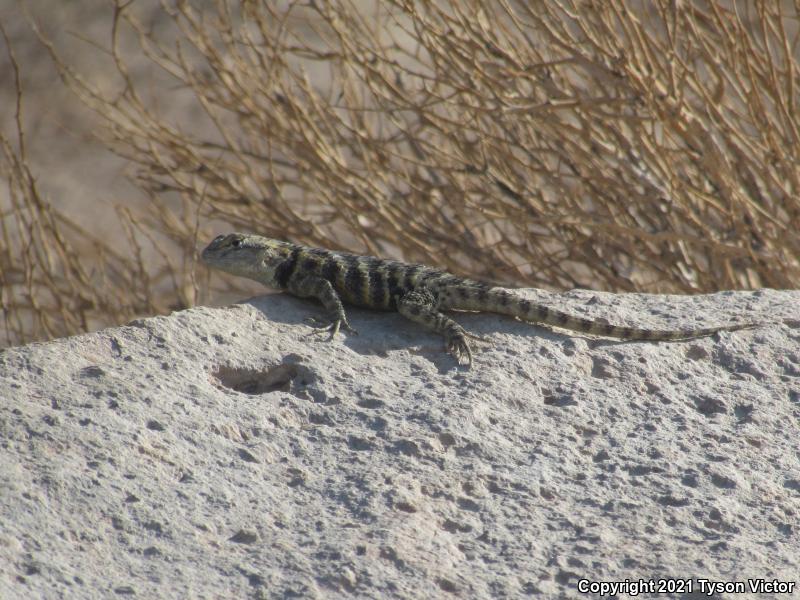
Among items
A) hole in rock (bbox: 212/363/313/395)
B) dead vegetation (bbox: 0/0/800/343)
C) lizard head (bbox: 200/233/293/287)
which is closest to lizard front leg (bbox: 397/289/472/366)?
hole in rock (bbox: 212/363/313/395)

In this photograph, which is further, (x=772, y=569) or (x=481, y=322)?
(x=481, y=322)

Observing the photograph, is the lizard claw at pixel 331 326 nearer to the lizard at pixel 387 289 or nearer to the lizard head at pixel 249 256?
the lizard at pixel 387 289

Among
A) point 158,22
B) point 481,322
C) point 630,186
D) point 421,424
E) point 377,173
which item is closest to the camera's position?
point 421,424

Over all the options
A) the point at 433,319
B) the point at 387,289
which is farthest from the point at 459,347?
the point at 387,289

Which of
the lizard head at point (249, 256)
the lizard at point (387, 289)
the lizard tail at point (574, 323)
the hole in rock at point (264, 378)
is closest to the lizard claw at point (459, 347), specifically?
the lizard at point (387, 289)

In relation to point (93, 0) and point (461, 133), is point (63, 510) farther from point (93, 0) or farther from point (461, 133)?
point (93, 0)

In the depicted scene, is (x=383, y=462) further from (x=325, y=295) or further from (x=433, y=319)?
(x=325, y=295)

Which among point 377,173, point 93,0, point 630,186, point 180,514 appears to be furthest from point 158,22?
point 180,514
